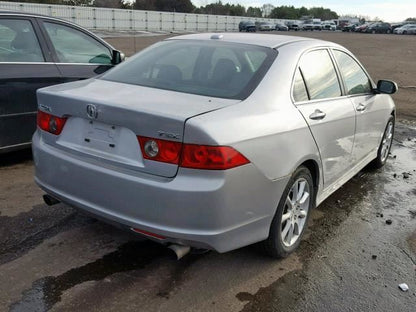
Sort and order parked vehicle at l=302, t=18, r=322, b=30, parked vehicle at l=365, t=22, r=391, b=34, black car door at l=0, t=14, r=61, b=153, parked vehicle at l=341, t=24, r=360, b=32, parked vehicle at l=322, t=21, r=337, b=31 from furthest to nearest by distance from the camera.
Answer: parked vehicle at l=322, t=21, r=337, b=31 < parked vehicle at l=341, t=24, r=360, b=32 < parked vehicle at l=302, t=18, r=322, b=30 < parked vehicle at l=365, t=22, r=391, b=34 < black car door at l=0, t=14, r=61, b=153

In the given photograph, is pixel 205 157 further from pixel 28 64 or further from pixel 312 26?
pixel 312 26

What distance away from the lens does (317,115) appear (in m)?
3.55

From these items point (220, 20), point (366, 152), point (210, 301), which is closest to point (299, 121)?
point (210, 301)

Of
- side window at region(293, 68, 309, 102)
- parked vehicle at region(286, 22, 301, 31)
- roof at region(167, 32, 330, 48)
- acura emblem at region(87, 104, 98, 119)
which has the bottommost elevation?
parked vehicle at region(286, 22, 301, 31)

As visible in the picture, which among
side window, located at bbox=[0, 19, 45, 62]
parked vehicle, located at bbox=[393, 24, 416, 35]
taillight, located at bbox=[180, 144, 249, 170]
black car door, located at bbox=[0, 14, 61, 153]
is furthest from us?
parked vehicle, located at bbox=[393, 24, 416, 35]

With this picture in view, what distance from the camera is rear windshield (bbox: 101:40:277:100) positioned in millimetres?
3223

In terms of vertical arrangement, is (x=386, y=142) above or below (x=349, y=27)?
above

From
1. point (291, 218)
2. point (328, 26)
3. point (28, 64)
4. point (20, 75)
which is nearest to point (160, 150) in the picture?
point (291, 218)

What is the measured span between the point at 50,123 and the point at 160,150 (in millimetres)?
1047

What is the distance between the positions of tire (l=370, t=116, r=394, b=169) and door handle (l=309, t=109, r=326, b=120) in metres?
2.32

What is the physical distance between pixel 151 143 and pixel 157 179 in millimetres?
216

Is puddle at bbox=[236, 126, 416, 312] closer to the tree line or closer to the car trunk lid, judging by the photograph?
the car trunk lid

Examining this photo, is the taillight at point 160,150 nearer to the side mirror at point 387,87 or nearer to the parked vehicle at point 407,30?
the side mirror at point 387,87

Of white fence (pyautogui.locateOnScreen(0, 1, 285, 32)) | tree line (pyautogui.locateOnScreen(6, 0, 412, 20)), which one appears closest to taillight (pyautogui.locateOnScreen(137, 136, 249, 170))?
white fence (pyautogui.locateOnScreen(0, 1, 285, 32))
